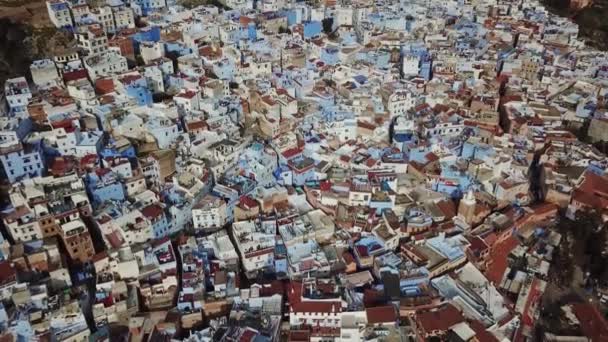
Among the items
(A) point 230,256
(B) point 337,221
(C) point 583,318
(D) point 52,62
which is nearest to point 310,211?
(B) point 337,221

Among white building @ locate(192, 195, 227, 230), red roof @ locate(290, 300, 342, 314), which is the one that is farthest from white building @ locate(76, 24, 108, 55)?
red roof @ locate(290, 300, 342, 314)

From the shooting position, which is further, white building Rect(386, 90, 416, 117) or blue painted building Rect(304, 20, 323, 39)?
blue painted building Rect(304, 20, 323, 39)

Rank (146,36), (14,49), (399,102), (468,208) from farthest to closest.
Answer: (146,36)
(14,49)
(399,102)
(468,208)

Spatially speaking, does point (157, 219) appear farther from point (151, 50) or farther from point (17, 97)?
point (151, 50)

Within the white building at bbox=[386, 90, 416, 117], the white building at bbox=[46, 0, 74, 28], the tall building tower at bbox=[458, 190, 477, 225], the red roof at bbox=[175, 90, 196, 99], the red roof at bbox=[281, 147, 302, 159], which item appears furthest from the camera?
the white building at bbox=[46, 0, 74, 28]

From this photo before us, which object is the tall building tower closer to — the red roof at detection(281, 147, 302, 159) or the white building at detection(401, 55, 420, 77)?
the red roof at detection(281, 147, 302, 159)

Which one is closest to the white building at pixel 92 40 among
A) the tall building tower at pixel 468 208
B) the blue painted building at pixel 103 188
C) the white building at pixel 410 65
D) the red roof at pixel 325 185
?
the blue painted building at pixel 103 188

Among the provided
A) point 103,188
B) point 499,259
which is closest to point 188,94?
point 103,188

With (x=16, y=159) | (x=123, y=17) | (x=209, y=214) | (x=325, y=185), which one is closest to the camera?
(x=209, y=214)

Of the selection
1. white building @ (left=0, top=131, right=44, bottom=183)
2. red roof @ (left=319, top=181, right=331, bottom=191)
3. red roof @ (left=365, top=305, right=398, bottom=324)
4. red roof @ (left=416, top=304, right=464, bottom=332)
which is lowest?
red roof @ (left=416, top=304, right=464, bottom=332)

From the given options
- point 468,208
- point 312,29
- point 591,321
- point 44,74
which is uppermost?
point 312,29

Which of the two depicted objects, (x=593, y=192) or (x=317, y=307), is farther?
(x=593, y=192)
